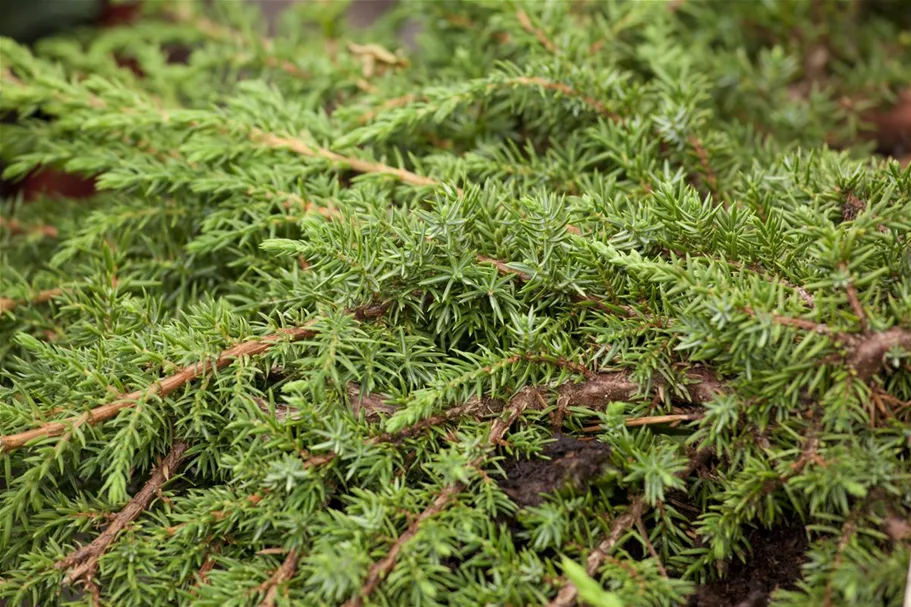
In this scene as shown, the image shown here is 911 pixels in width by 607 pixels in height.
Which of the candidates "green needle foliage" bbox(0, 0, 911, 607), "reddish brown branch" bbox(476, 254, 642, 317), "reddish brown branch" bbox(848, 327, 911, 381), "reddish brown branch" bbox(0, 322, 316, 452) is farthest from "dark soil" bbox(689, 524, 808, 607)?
"reddish brown branch" bbox(0, 322, 316, 452)

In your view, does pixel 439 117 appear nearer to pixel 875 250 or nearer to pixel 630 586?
pixel 875 250

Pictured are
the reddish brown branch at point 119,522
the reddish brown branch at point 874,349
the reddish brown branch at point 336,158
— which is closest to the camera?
the reddish brown branch at point 874,349

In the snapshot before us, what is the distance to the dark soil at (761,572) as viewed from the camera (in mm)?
1031

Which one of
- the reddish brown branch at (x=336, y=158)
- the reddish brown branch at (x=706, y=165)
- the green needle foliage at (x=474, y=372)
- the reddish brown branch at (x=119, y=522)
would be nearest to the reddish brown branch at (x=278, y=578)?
the green needle foliage at (x=474, y=372)

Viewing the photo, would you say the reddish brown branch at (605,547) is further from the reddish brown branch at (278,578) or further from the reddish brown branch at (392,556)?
the reddish brown branch at (278,578)

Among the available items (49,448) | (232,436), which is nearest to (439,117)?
(232,436)

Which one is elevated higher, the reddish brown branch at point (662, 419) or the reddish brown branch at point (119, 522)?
the reddish brown branch at point (662, 419)

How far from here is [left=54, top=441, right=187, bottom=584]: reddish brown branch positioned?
1.07 metres

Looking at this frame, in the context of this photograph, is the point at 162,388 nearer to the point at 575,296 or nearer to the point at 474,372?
the point at 474,372

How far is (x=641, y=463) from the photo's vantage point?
40.6 inches

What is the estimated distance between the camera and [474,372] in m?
1.08

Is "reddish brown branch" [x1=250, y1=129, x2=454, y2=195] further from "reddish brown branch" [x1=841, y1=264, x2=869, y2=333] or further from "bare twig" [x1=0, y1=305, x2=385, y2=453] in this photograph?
"reddish brown branch" [x1=841, y1=264, x2=869, y2=333]

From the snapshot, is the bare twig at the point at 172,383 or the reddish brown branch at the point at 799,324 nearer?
the reddish brown branch at the point at 799,324

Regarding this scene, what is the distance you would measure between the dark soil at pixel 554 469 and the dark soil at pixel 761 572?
23 centimetres
